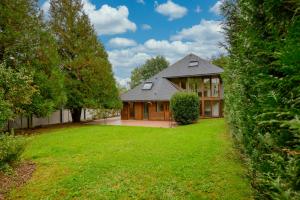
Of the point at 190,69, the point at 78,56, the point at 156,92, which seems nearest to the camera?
the point at 78,56

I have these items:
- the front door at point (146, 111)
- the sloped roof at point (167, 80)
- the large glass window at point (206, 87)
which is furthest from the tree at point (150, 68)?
the large glass window at point (206, 87)

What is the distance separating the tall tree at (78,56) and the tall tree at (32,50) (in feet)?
13.2

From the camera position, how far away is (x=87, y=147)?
11.8 m

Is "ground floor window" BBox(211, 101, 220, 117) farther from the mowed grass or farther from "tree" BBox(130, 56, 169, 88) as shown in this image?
"tree" BBox(130, 56, 169, 88)

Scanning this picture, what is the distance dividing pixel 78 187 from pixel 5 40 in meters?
14.0

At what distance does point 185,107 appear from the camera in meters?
21.3

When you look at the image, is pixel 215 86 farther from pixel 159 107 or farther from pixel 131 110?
pixel 131 110

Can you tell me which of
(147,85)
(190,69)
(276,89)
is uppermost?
(190,69)

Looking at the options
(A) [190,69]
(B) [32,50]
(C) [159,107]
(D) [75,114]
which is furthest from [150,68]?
(B) [32,50]

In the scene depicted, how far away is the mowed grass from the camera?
19.2 ft

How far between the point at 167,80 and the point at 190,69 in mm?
2857

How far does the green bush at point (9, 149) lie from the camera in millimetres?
7275

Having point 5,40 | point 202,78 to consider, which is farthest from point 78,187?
point 202,78

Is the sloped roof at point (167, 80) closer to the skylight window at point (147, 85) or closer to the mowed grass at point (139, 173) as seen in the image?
the skylight window at point (147, 85)
